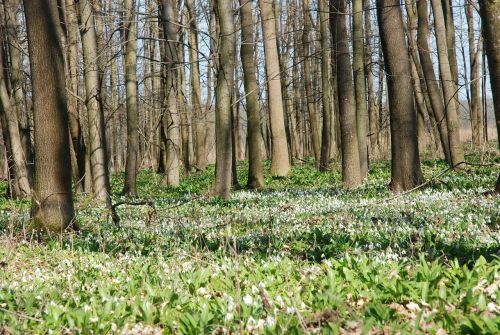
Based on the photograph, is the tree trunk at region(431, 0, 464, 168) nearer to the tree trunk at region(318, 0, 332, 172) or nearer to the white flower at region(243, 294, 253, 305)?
the tree trunk at region(318, 0, 332, 172)

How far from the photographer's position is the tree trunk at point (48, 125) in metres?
8.27

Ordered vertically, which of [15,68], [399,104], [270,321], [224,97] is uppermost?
[15,68]

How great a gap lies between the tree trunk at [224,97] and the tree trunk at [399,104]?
11.3 feet

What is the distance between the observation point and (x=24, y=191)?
16.2 meters

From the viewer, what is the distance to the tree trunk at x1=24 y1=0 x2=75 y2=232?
8266 millimetres

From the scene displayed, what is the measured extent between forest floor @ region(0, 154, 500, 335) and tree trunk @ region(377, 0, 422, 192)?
2.34 m

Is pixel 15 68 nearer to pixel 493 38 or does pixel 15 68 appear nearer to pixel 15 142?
pixel 15 142

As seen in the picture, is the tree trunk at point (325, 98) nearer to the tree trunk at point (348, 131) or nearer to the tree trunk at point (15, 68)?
the tree trunk at point (348, 131)

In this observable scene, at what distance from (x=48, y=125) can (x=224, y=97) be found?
5.51 meters

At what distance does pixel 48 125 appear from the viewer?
827 cm

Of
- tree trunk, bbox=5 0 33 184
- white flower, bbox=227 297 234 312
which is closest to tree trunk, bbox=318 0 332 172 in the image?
tree trunk, bbox=5 0 33 184

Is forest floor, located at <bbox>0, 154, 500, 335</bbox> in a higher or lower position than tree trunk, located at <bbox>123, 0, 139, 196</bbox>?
lower

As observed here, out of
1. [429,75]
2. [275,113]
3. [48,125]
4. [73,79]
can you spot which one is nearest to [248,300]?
[48,125]

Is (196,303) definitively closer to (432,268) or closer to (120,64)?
(432,268)
